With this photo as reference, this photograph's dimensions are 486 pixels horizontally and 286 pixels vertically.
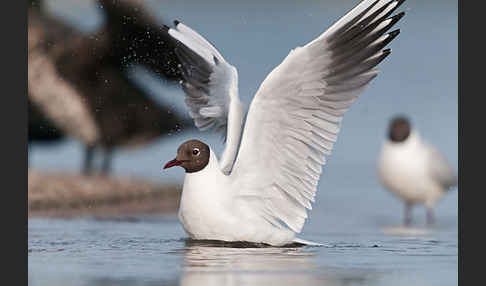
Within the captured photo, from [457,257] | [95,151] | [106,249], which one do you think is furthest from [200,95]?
[95,151]

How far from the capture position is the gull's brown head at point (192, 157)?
5230 mm

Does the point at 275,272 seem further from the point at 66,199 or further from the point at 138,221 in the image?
the point at 66,199

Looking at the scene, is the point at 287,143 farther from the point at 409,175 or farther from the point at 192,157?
the point at 409,175

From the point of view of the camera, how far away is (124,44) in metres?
9.64

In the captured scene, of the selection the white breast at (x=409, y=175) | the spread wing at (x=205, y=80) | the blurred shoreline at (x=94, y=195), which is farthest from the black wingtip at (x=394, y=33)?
the white breast at (x=409, y=175)

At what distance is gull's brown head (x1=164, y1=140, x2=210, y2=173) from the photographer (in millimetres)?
5230

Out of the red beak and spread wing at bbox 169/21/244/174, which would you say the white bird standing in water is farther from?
spread wing at bbox 169/21/244/174

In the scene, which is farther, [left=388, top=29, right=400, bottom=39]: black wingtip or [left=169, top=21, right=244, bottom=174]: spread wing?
[left=169, top=21, right=244, bottom=174]: spread wing

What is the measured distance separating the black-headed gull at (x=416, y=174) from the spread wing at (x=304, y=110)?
3212 millimetres

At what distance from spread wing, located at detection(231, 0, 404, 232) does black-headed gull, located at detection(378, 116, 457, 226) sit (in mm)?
3212

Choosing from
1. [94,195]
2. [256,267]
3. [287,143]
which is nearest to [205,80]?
[287,143]

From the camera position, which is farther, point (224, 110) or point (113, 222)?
point (113, 222)

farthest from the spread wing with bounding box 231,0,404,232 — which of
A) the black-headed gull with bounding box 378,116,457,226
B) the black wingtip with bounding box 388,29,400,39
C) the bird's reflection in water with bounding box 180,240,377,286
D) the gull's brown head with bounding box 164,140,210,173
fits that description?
the black-headed gull with bounding box 378,116,457,226

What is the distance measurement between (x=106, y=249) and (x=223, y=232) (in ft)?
2.00
